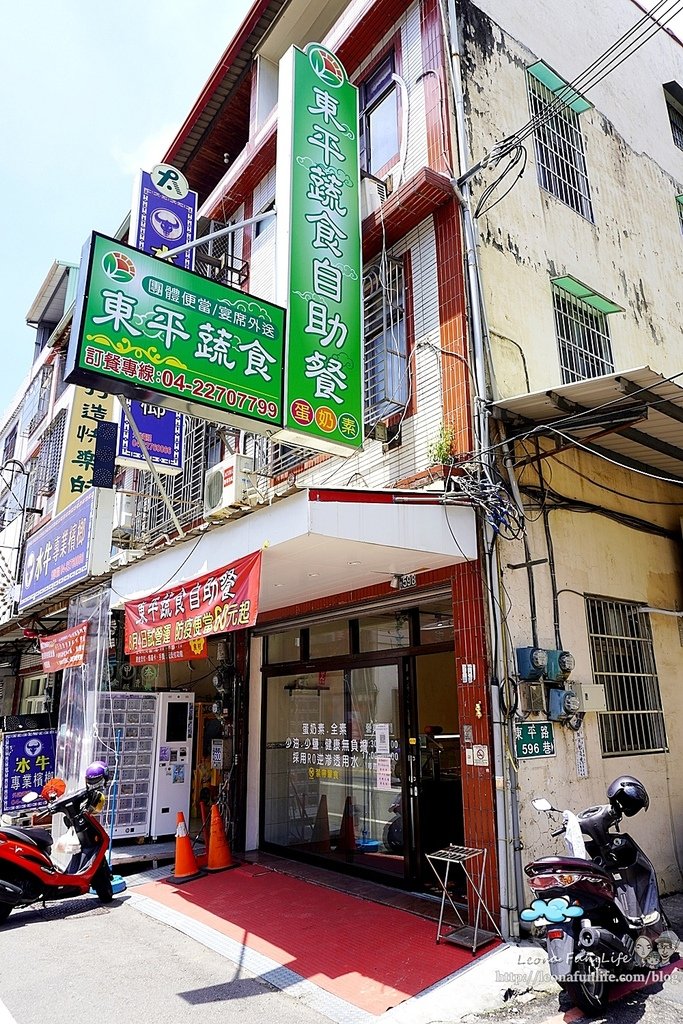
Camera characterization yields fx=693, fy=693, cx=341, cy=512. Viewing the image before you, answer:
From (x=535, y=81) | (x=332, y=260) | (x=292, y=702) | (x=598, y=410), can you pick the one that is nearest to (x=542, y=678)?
(x=598, y=410)

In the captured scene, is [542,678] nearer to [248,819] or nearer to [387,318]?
[387,318]

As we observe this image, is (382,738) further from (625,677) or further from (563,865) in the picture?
(563,865)

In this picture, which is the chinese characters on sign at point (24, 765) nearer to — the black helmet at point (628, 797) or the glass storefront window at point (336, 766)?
the glass storefront window at point (336, 766)

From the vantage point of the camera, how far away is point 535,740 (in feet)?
22.3

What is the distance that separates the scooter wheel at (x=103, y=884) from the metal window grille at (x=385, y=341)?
6186 mm

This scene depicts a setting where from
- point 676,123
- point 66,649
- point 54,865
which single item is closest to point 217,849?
point 54,865

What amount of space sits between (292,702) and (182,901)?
2.99 meters

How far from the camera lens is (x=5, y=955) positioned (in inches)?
253

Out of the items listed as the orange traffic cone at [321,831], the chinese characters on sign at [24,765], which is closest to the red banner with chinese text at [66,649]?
the chinese characters on sign at [24,765]

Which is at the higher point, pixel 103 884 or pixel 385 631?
pixel 385 631

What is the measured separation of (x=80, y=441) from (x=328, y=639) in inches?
294

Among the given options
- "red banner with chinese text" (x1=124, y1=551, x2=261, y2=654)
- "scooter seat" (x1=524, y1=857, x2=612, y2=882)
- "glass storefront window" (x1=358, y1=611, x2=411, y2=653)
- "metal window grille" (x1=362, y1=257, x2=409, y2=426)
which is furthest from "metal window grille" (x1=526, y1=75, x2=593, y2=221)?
"scooter seat" (x1=524, y1=857, x2=612, y2=882)

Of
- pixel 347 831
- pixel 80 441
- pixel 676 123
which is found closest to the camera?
pixel 347 831

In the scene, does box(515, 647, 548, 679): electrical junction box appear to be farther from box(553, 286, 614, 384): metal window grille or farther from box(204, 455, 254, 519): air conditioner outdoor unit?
box(204, 455, 254, 519): air conditioner outdoor unit
